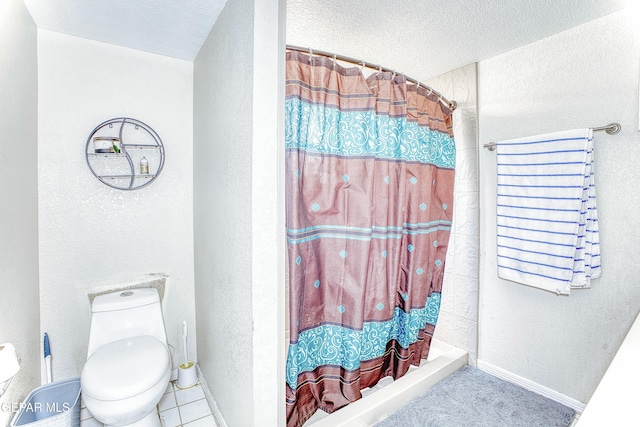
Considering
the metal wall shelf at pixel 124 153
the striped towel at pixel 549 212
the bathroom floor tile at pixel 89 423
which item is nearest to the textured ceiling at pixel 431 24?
the striped towel at pixel 549 212

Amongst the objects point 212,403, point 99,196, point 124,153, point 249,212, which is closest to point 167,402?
point 212,403

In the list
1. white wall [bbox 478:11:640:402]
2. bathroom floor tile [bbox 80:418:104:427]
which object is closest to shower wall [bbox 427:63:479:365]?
white wall [bbox 478:11:640:402]

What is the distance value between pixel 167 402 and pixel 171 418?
0.52 ft

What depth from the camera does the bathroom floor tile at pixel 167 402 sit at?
1718 mm

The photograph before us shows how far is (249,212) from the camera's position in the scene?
1169mm

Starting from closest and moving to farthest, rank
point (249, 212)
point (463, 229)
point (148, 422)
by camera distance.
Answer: point (249, 212) < point (148, 422) < point (463, 229)

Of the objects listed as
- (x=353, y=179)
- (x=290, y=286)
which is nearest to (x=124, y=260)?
(x=290, y=286)

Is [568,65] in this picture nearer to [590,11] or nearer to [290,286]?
[590,11]

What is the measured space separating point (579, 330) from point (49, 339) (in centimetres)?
303

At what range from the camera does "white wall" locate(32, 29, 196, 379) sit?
1.67 metres

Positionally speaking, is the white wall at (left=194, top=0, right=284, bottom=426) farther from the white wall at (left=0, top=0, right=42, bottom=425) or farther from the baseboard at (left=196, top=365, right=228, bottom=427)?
the white wall at (left=0, top=0, right=42, bottom=425)

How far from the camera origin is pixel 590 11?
1493mm

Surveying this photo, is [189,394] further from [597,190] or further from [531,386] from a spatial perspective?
[597,190]

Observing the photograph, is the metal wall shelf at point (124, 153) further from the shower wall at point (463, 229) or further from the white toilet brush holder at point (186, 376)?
the shower wall at point (463, 229)
